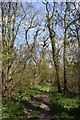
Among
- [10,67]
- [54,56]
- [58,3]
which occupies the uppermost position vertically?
[58,3]

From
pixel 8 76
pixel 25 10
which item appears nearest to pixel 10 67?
pixel 8 76

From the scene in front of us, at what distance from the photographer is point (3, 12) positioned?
569cm

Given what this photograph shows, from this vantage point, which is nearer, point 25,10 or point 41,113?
point 41,113

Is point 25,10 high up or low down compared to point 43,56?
up

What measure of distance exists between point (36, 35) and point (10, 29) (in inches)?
189

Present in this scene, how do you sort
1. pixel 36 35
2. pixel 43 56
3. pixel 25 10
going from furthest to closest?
pixel 43 56, pixel 36 35, pixel 25 10

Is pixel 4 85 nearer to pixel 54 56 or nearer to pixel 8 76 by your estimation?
pixel 8 76

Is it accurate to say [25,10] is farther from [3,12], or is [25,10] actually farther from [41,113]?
[41,113]

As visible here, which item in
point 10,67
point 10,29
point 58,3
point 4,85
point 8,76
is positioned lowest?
point 4,85

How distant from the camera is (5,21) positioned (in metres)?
5.75

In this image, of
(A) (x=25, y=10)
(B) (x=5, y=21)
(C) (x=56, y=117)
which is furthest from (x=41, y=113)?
(A) (x=25, y=10)

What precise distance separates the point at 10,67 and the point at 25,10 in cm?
342

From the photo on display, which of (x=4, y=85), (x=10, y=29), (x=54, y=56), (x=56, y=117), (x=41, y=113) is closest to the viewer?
(x=56, y=117)

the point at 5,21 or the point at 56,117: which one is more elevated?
the point at 5,21
